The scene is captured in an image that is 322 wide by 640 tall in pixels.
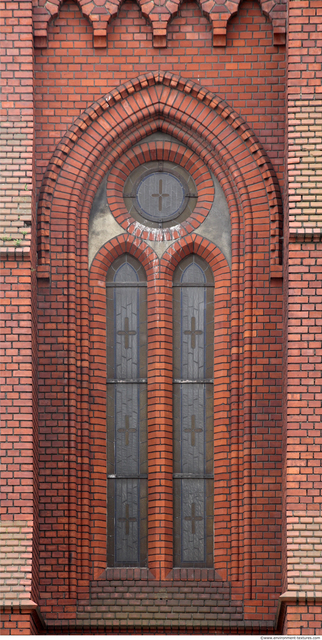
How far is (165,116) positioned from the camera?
38.8 feet

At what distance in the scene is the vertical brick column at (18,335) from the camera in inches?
409

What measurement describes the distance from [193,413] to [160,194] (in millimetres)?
2283

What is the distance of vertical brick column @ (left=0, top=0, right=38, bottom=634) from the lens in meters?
10.4

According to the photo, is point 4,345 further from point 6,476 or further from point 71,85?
point 71,85

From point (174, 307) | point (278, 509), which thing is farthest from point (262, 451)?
point (174, 307)

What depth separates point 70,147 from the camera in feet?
38.4

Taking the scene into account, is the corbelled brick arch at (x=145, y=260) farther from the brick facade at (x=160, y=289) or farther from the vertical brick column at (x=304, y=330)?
the vertical brick column at (x=304, y=330)

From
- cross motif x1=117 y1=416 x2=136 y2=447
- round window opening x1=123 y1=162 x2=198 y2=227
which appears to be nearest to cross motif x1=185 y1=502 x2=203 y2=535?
cross motif x1=117 y1=416 x2=136 y2=447

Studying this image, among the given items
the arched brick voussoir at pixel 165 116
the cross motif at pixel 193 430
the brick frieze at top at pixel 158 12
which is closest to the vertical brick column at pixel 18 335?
the brick frieze at top at pixel 158 12

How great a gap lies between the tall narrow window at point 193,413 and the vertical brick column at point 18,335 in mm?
1473

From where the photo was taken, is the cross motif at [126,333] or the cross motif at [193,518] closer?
the cross motif at [193,518]

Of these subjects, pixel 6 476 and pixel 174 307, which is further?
pixel 174 307

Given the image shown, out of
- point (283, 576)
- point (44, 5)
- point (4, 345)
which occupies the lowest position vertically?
point (283, 576)

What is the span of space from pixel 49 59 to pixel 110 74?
64 centimetres
